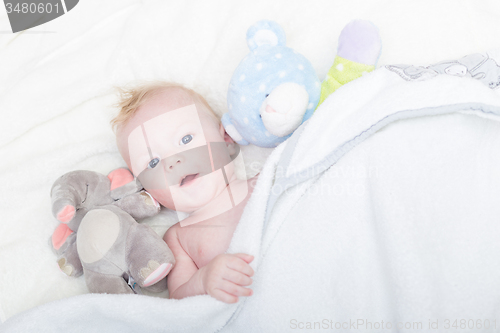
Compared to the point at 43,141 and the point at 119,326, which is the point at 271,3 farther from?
the point at 119,326

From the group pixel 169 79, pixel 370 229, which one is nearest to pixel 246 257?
pixel 370 229

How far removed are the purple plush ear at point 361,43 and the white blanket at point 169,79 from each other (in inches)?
2.9

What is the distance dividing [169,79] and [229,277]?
71 centimetres

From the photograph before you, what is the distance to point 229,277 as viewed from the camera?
2.42ft

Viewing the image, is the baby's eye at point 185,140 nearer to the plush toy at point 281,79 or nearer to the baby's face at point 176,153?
the baby's face at point 176,153

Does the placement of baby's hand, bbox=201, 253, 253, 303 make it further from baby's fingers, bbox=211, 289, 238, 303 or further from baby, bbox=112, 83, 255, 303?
baby, bbox=112, 83, 255, 303

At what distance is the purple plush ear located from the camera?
33.7 inches

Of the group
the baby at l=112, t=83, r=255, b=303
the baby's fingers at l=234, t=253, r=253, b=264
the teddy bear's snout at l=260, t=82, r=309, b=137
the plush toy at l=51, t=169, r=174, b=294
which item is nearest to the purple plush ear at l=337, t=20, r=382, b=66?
the teddy bear's snout at l=260, t=82, r=309, b=137

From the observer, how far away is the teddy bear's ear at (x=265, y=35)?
35.7 inches

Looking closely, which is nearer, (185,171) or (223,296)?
(223,296)

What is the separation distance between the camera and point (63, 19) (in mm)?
1193

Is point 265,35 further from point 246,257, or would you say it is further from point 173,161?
point 246,257

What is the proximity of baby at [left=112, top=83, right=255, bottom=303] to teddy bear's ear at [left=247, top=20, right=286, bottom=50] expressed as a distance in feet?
0.84

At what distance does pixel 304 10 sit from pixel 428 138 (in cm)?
58
